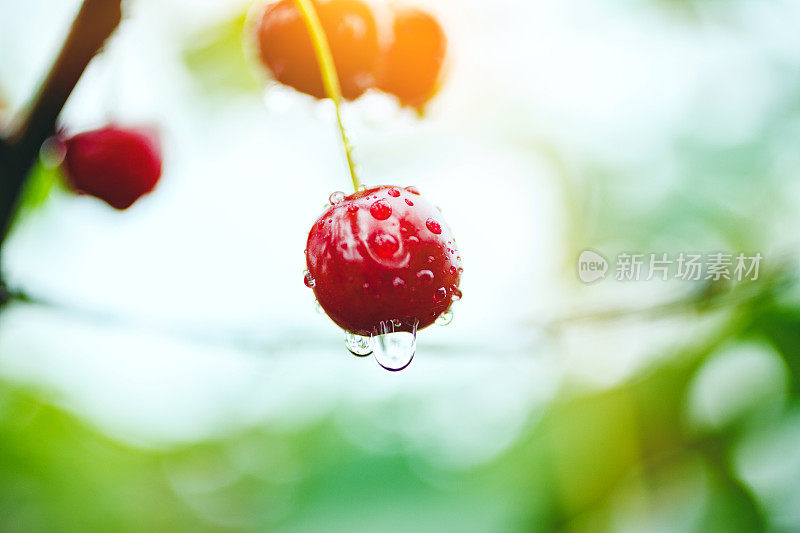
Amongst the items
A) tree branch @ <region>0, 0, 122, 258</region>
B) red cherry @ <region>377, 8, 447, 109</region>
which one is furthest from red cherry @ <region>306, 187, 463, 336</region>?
red cherry @ <region>377, 8, 447, 109</region>

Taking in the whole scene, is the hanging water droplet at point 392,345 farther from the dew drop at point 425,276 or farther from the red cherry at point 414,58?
the red cherry at point 414,58

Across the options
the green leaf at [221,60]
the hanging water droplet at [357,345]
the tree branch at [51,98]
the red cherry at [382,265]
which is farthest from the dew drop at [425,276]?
the green leaf at [221,60]

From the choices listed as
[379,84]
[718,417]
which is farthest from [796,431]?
[379,84]

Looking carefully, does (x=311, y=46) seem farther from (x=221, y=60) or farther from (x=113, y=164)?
(x=221, y=60)

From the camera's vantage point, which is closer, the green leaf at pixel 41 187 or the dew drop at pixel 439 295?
the dew drop at pixel 439 295

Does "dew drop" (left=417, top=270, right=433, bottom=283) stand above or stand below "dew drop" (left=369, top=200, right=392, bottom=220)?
below

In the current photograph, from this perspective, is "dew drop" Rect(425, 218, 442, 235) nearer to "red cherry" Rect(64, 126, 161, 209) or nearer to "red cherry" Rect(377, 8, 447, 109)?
"red cherry" Rect(377, 8, 447, 109)

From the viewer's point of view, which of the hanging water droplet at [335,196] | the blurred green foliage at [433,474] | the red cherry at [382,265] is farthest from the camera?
the blurred green foliage at [433,474]

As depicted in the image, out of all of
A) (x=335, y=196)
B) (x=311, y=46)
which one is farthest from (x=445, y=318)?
(x=311, y=46)
